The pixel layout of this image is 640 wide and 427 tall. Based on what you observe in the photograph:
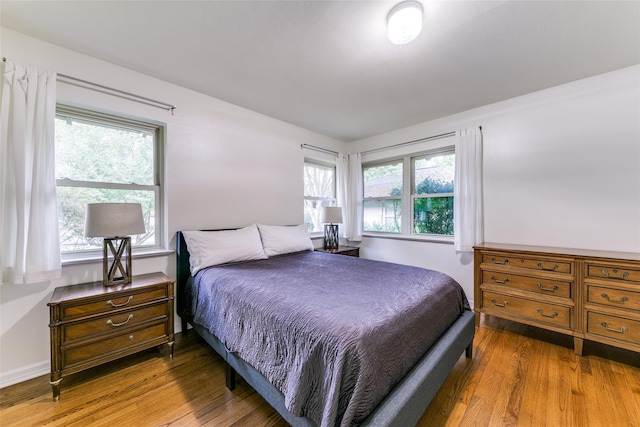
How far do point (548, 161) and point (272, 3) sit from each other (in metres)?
2.86

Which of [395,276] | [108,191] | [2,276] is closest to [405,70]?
[395,276]

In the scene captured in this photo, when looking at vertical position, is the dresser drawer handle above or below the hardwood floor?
→ above

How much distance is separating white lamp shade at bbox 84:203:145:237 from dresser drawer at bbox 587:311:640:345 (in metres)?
3.60

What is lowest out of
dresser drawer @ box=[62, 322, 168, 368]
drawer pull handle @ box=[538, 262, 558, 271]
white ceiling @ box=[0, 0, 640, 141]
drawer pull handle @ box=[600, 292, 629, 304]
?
dresser drawer @ box=[62, 322, 168, 368]

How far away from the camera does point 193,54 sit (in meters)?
1.92

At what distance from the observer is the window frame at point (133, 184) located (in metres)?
1.95

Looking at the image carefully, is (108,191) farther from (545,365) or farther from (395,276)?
(545,365)

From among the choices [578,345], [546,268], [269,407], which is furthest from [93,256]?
[578,345]

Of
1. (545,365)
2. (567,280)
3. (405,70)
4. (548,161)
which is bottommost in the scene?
(545,365)

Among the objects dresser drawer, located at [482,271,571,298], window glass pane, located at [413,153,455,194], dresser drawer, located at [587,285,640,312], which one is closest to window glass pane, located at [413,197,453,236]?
A: window glass pane, located at [413,153,455,194]

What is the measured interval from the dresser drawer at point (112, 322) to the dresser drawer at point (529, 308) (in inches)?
115

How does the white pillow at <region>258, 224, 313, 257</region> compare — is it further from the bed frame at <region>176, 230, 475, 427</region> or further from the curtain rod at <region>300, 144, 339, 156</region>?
the curtain rod at <region>300, 144, 339, 156</region>

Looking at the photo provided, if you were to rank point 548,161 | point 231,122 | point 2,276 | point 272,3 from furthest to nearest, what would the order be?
point 231,122, point 548,161, point 2,276, point 272,3

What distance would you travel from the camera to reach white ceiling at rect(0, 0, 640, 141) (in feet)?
4.89
